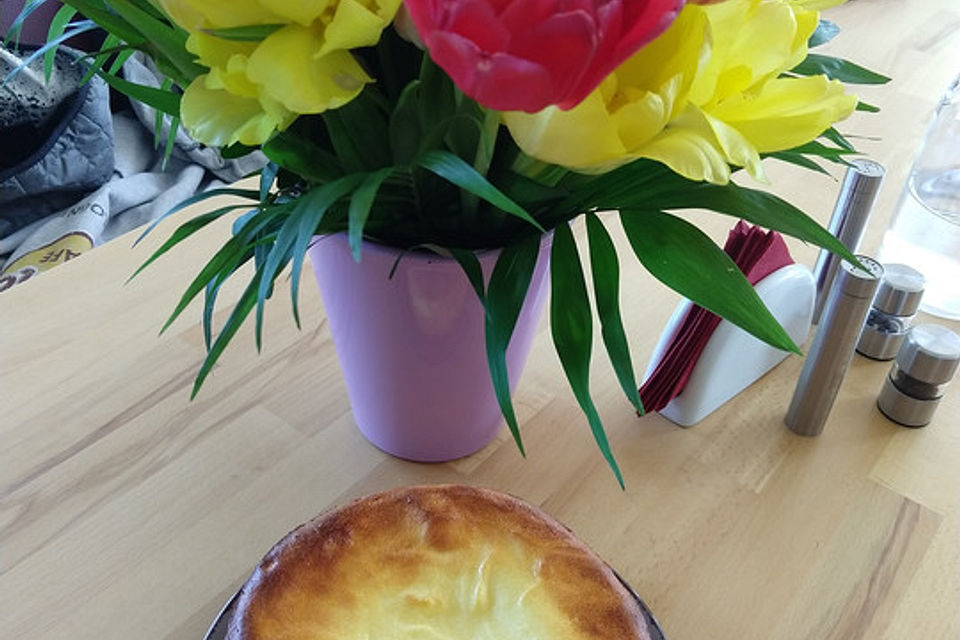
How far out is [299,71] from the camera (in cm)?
32

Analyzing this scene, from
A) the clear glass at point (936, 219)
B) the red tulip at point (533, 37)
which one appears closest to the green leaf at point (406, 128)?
the red tulip at point (533, 37)

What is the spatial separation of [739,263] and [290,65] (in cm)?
36

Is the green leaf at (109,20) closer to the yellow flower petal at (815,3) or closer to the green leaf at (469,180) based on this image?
the green leaf at (469,180)

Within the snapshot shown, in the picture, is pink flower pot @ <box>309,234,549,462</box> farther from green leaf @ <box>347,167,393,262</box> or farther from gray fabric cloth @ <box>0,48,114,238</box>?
gray fabric cloth @ <box>0,48,114,238</box>

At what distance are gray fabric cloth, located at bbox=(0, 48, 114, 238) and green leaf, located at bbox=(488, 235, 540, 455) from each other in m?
0.94

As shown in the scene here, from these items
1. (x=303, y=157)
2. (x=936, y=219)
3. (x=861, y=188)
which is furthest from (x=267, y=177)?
(x=936, y=219)

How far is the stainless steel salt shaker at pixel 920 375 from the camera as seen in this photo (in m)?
0.60

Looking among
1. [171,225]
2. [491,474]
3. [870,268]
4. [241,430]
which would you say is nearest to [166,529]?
[241,430]

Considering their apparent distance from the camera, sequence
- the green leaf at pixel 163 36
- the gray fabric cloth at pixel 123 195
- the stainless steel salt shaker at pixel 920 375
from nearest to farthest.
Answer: the green leaf at pixel 163 36 → the stainless steel salt shaker at pixel 920 375 → the gray fabric cloth at pixel 123 195

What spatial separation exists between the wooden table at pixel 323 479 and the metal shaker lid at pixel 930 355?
0.15 ft

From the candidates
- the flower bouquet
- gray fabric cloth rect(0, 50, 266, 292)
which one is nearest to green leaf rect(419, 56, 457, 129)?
the flower bouquet

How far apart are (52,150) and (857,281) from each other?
1.03 m

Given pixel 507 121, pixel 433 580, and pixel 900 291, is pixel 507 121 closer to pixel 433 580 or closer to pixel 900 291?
pixel 433 580

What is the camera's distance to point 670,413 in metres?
0.61
